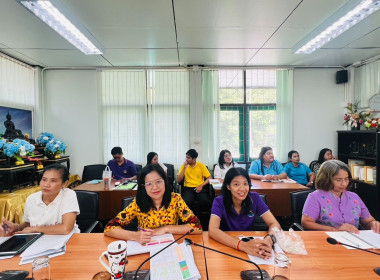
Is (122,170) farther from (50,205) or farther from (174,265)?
(174,265)

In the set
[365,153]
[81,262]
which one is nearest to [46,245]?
[81,262]

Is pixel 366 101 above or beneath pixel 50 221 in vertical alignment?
above

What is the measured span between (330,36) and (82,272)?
395 centimetres

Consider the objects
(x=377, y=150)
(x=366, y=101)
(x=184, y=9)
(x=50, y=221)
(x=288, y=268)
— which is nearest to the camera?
(x=288, y=268)

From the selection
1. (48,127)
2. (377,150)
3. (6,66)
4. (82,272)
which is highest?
(6,66)

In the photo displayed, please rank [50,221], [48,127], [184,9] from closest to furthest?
[50,221] → [184,9] → [48,127]

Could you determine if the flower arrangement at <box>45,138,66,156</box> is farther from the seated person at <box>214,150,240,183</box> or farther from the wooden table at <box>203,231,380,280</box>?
the wooden table at <box>203,231,380,280</box>

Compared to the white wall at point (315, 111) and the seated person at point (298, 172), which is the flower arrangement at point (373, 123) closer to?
the white wall at point (315, 111)

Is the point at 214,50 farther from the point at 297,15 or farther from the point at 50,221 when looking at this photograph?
the point at 50,221

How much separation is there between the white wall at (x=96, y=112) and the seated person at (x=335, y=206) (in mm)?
2965

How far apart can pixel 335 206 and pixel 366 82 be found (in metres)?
3.82

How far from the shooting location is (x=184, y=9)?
2.45 metres

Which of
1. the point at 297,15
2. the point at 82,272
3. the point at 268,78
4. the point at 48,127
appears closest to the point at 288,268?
the point at 82,272

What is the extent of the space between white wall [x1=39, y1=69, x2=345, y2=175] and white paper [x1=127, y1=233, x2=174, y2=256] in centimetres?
322
